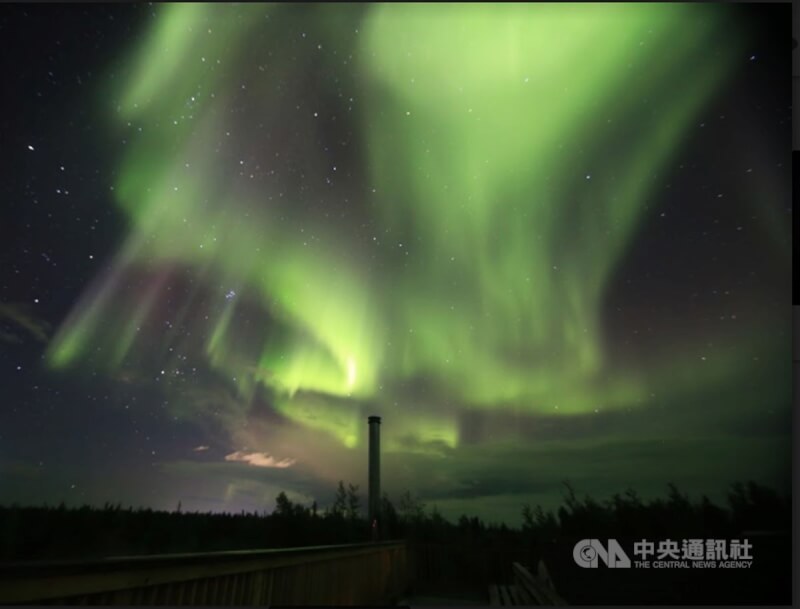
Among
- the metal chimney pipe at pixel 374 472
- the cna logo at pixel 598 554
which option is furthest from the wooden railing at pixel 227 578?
the cna logo at pixel 598 554

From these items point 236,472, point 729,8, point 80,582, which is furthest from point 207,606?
point 729,8

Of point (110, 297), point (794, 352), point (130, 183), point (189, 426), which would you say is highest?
point (130, 183)

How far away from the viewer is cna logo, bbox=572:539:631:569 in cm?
315

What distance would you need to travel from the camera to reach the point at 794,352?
3.23 m

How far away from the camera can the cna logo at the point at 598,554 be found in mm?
3154

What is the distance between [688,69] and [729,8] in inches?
14.7

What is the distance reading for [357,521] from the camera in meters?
3.59

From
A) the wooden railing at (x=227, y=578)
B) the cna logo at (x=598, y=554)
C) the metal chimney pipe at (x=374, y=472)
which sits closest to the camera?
the wooden railing at (x=227, y=578)

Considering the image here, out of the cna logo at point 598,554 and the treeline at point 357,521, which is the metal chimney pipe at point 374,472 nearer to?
the treeline at point 357,521

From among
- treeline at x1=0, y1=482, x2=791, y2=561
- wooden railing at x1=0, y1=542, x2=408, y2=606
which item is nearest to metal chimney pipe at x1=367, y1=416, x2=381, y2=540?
treeline at x1=0, y1=482, x2=791, y2=561

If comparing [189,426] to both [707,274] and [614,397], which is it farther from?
[707,274]

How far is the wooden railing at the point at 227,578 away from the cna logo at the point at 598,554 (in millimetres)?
954

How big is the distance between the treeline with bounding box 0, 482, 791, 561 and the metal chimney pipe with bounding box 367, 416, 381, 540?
41mm

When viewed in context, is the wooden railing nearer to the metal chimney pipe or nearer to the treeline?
the metal chimney pipe
